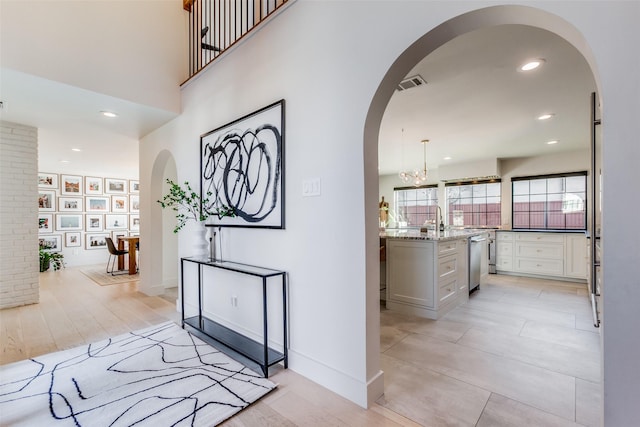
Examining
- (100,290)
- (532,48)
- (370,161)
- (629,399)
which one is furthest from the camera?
(100,290)

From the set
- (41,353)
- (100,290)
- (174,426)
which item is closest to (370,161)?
(174,426)

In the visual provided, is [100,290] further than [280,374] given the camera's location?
Yes

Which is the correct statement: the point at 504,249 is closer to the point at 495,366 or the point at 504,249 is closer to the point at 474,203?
the point at 474,203

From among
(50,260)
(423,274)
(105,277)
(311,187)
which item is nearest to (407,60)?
(311,187)

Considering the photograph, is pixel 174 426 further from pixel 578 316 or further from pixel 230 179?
pixel 578 316

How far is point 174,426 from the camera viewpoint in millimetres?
1504

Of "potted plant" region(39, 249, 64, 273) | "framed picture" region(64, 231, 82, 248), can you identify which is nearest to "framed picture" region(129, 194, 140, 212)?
"framed picture" region(64, 231, 82, 248)

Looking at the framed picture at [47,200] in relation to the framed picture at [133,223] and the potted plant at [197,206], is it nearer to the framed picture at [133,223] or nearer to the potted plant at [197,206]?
the framed picture at [133,223]

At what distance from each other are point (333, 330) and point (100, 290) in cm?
461

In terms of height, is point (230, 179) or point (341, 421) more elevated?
point (230, 179)

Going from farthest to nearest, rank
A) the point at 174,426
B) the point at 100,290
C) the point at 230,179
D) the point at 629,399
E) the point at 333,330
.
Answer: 1. the point at 100,290
2. the point at 230,179
3. the point at 333,330
4. the point at 174,426
5. the point at 629,399

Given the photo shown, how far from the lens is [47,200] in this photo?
6.80 m

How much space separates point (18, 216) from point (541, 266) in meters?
8.56

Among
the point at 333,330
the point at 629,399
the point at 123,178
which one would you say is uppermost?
the point at 123,178
